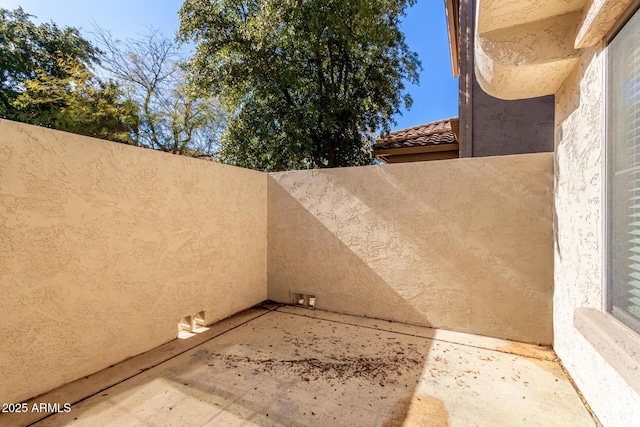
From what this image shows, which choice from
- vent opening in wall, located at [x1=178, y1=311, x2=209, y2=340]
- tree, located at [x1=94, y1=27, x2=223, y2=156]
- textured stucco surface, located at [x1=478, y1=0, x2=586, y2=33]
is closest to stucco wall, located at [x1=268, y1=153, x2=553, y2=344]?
vent opening in wall, located at [x1=178, y1=311, x2=209, y2=340]

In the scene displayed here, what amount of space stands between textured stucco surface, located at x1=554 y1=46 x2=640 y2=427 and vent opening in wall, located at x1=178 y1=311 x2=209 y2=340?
5.26 m

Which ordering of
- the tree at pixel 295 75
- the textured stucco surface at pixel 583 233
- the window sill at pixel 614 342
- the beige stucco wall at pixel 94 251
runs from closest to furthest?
the window sill at pixel 614 342 → the textured stucco surface at pixel 583 233 → the beige stucco wall at pixel 94 251 → the tree at pixel 295 75

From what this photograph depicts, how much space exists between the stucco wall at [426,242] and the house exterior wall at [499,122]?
7.00 ft

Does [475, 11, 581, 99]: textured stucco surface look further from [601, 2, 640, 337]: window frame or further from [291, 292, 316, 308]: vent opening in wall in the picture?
[291, 292, 316, 308]: vent opening in wall

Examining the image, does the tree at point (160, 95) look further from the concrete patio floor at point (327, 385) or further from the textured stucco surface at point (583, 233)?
the textured stucco surface at point (583, 233)

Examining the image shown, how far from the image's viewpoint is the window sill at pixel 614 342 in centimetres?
188

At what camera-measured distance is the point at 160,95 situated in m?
16.2

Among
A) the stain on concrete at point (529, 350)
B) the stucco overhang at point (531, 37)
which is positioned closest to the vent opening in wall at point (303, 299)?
the stain on concrete at point (529, 350)

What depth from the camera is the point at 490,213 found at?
4.73 metres

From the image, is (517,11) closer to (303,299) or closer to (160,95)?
(303,299)

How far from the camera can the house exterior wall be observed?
6.11 metres

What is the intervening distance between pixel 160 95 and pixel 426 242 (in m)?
16.8

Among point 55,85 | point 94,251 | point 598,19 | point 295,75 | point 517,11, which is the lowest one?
point 94,251

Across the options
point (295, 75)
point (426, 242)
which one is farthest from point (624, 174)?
point (295, 75)
